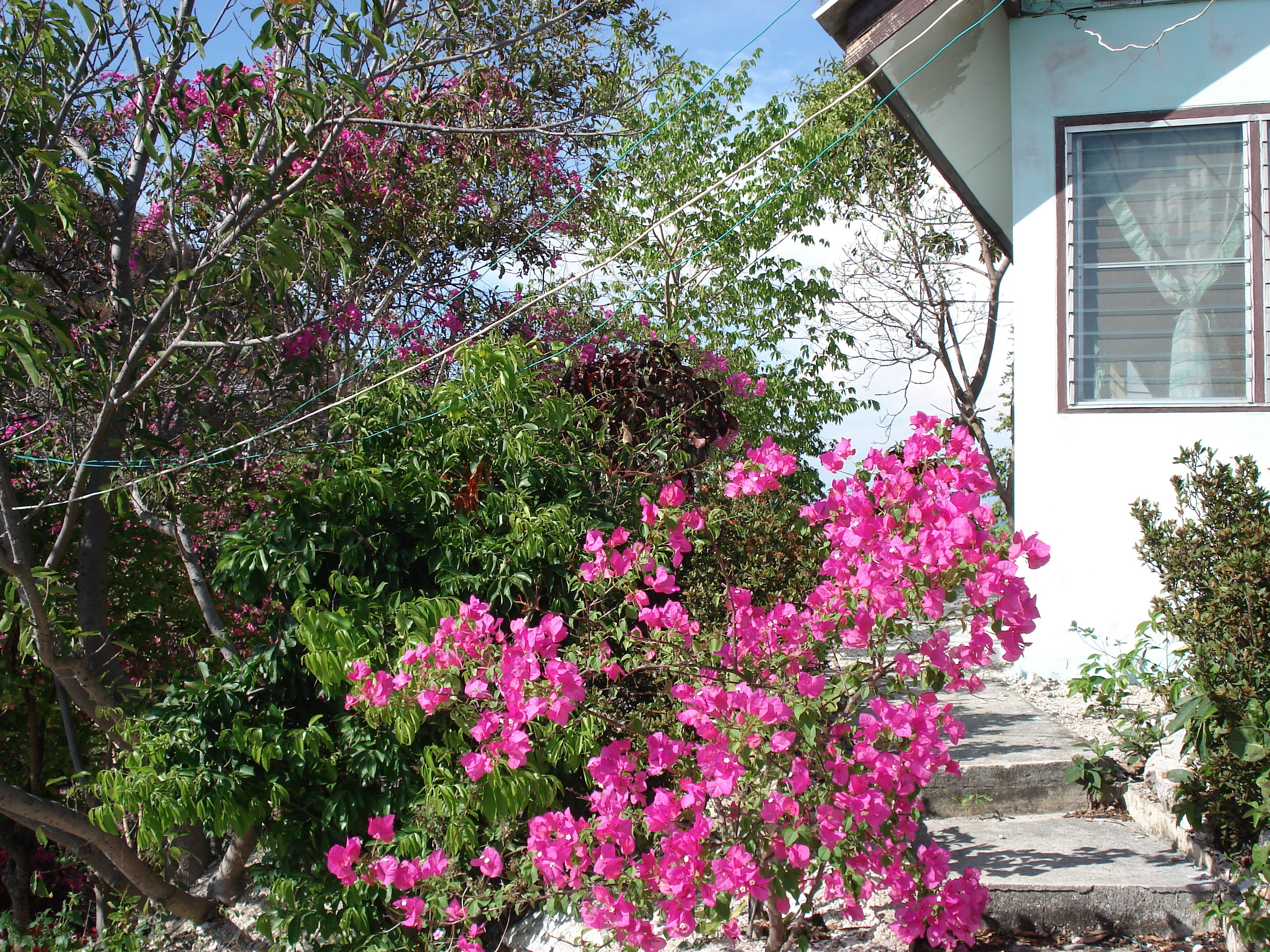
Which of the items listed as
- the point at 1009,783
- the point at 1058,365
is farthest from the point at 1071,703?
the point at 1058,365

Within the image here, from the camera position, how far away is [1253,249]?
16.7 ft

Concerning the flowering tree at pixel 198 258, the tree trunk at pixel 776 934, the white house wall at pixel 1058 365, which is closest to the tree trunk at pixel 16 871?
the flowering tree at pixel 198 258

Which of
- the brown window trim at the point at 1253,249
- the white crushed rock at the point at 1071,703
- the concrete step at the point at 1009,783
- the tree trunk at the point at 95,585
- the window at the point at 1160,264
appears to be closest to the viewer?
the concrete step at the point at 1009,783

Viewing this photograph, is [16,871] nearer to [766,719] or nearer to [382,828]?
[382,828]

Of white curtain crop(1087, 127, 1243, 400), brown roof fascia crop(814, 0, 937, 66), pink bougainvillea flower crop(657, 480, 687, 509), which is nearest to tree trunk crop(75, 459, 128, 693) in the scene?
pink bougainvillea flower crop(657, 480, 687, 509)

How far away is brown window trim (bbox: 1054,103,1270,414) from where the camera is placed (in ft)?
16.4

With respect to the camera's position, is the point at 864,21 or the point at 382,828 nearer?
the point at 382,828

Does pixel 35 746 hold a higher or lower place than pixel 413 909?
lower

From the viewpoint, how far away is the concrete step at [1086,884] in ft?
9.34

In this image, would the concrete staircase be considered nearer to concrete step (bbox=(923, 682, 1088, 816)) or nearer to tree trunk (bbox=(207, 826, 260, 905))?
concrete step (bbox=(923, 682, 1088, 816))

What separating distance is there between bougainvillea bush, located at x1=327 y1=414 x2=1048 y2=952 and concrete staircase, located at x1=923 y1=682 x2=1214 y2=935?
0.28m

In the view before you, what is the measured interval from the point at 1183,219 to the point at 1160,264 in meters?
0.28

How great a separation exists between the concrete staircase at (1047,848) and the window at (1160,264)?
217 cm

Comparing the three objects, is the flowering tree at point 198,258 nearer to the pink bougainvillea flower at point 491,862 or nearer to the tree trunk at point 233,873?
the tree trunk at point 233,873
